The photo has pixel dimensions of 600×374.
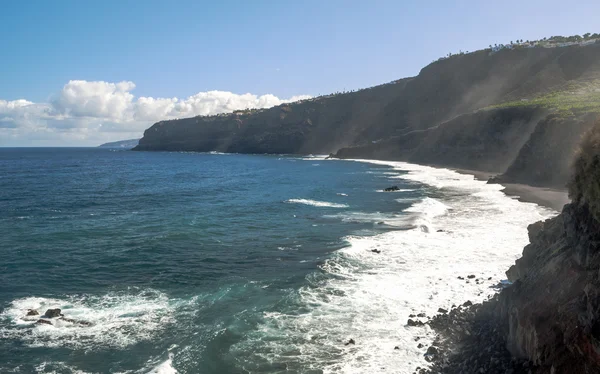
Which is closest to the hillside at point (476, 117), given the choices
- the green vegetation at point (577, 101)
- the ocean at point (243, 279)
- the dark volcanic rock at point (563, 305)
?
the green vegetation at point (577, 101)

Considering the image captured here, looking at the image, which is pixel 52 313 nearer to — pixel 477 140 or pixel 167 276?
pixel 167 276

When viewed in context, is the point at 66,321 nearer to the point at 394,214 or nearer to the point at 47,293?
the point at 47,293

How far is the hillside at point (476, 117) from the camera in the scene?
54.6 metres

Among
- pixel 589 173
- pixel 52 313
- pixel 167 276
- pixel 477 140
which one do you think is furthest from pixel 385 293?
pixel 477 140

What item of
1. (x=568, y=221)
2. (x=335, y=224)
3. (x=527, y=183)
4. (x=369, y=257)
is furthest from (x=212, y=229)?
(x=527, y=183)

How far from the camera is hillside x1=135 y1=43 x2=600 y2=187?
5462 cm

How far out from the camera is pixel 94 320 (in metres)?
18.5

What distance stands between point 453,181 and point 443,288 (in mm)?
47516

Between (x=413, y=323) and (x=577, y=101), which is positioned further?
(x=577, y=101)

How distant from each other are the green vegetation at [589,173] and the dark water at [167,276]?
9.83 metres

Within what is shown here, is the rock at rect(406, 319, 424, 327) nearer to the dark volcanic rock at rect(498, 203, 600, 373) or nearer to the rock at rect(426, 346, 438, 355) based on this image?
the rock at rect(426, 346, 438, 355)

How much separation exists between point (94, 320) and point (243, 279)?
778 cm

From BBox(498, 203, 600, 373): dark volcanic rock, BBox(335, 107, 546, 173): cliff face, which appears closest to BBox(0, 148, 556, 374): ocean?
BBox(498, 203, 600, 373): dark volcanic rock

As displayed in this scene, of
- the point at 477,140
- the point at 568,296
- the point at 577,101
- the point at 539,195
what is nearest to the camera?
the point at 568,296
